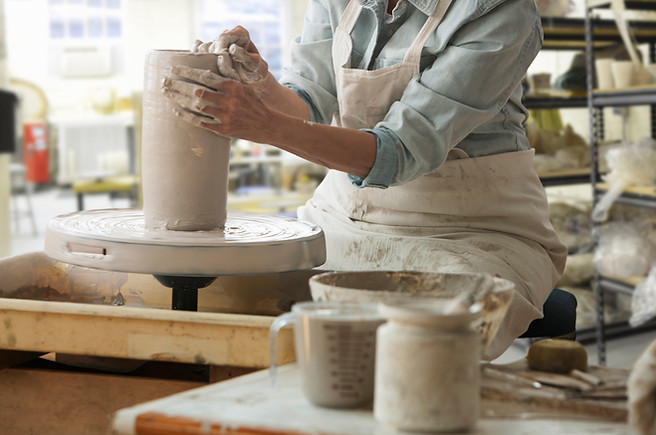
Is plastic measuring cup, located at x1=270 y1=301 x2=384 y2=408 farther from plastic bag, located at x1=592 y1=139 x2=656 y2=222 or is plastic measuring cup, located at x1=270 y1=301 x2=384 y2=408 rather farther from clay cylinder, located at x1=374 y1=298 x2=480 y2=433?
plastic bag, located at x1=592 y1=139 x2=656 y2=222

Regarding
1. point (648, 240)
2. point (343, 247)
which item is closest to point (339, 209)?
point (343, 247)

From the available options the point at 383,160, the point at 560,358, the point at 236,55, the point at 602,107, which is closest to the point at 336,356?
the point at 560,358

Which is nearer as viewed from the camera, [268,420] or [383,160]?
[268,420]

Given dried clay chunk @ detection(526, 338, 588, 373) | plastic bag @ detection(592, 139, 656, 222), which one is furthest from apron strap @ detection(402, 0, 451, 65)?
plastic bag @ detection(592, 139, 656, 222)

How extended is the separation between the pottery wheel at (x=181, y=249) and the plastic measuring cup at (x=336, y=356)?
1.56ft

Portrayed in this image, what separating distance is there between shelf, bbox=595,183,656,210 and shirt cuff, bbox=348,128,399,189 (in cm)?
198

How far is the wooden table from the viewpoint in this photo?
0.75m

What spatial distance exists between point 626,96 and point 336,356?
2711 millimetres

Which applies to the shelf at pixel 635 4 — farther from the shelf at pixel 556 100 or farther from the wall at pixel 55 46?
the wall at pixel 55 46

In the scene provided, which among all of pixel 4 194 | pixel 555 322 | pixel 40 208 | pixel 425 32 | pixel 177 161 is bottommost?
pixel 40 208

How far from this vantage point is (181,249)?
49.4 inches

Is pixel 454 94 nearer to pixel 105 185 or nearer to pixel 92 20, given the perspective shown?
pixel 105 185

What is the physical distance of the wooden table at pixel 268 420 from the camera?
0.75 metres

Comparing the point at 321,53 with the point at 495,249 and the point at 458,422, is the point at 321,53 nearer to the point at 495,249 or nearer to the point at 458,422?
the point at 495,249
